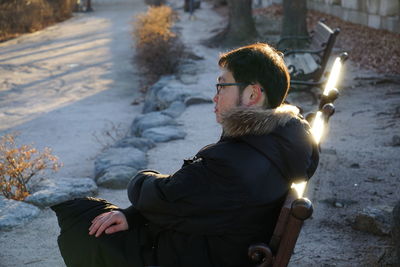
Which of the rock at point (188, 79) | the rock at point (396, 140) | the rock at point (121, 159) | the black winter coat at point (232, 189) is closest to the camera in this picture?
the black winter coat at point (232, 189)

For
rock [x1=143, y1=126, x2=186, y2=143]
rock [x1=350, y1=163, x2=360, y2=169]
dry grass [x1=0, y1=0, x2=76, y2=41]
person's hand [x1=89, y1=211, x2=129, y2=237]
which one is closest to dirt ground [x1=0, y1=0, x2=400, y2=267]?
rock [x1=350, y1=163, x2=360, y2=169]

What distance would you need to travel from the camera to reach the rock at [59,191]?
430cm

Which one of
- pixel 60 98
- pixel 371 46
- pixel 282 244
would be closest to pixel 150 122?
pixel 60 98

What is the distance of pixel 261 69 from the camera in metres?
2.22

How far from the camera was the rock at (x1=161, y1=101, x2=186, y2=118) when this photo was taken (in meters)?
7.52

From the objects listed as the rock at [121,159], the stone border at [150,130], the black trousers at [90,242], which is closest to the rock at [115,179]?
the stone border at [150,130]

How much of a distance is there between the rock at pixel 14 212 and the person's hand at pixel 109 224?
1715mm

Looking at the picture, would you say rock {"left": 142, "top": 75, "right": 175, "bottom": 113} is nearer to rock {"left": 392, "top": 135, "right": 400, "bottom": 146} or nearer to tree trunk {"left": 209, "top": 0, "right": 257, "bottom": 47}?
tree trunk {"left": 209, "top": 0, "right": 257, "bottom": 47}

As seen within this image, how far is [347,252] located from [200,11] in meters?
22.2

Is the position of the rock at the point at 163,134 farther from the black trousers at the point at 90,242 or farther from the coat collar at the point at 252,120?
the coat collar at the point at 252,120

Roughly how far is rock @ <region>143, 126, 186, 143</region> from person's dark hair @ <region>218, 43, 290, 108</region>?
3948 mm

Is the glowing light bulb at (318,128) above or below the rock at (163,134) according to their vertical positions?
above

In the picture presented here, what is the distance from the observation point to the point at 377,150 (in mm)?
5277

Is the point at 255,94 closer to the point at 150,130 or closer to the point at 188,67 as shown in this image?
the point at 150,130
